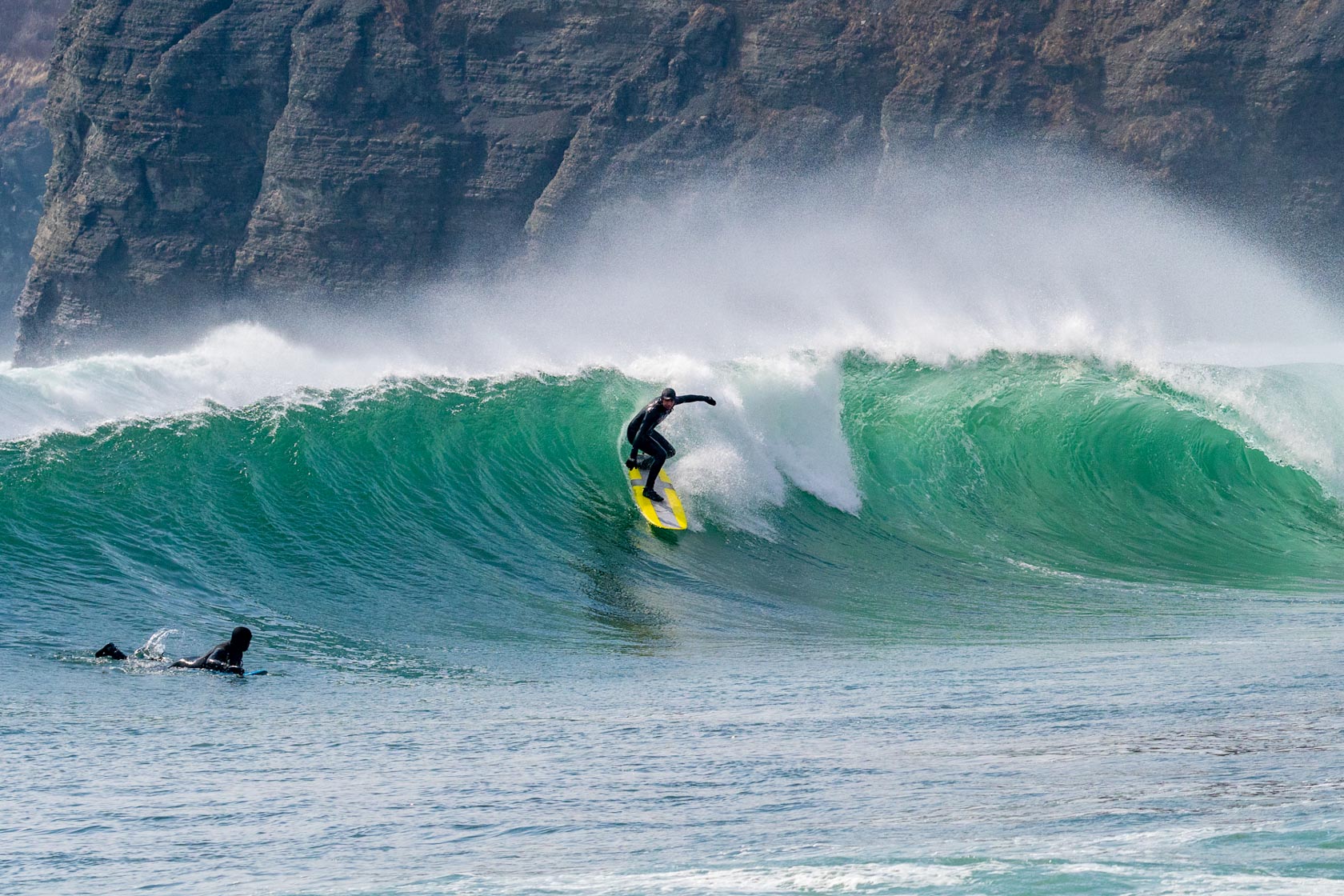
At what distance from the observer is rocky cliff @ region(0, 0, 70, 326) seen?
165 ft

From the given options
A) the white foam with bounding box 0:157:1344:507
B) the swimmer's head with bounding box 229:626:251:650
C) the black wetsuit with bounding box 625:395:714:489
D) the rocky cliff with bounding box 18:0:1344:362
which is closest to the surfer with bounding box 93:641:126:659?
the swimmer's head with bounding box 229:626:251:650

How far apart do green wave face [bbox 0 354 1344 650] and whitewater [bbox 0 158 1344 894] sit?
46 mm

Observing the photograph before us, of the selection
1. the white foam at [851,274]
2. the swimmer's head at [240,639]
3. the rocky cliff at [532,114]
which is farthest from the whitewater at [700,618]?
the rocky cliff at [532,114]

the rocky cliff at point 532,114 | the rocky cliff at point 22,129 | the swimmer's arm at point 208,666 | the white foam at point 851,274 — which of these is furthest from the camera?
the rocky cliff at point 22,129

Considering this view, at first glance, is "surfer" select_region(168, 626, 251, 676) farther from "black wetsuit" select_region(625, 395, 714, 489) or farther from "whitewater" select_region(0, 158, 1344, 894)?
"black wetsuit" select_region(625, 395, 714, 489)

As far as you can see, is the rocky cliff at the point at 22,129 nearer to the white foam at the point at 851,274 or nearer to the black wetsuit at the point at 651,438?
the white foam at the point at 851,274

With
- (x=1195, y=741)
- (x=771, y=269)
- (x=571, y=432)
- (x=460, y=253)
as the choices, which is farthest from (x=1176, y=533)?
(x=460, y=253)

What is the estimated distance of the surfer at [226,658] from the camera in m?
7.79

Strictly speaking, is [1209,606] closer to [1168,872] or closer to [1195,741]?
[1195,741]

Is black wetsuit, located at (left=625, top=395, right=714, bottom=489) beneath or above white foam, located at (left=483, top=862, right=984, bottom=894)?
above

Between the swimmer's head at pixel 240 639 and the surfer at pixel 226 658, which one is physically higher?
the swimmer's head at pixel 240 639

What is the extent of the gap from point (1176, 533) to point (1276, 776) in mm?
7533

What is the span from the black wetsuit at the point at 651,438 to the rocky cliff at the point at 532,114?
25221 mm

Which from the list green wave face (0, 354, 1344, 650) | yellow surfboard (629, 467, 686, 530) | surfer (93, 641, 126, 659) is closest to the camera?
surfer (93, 641, 126, 659)
